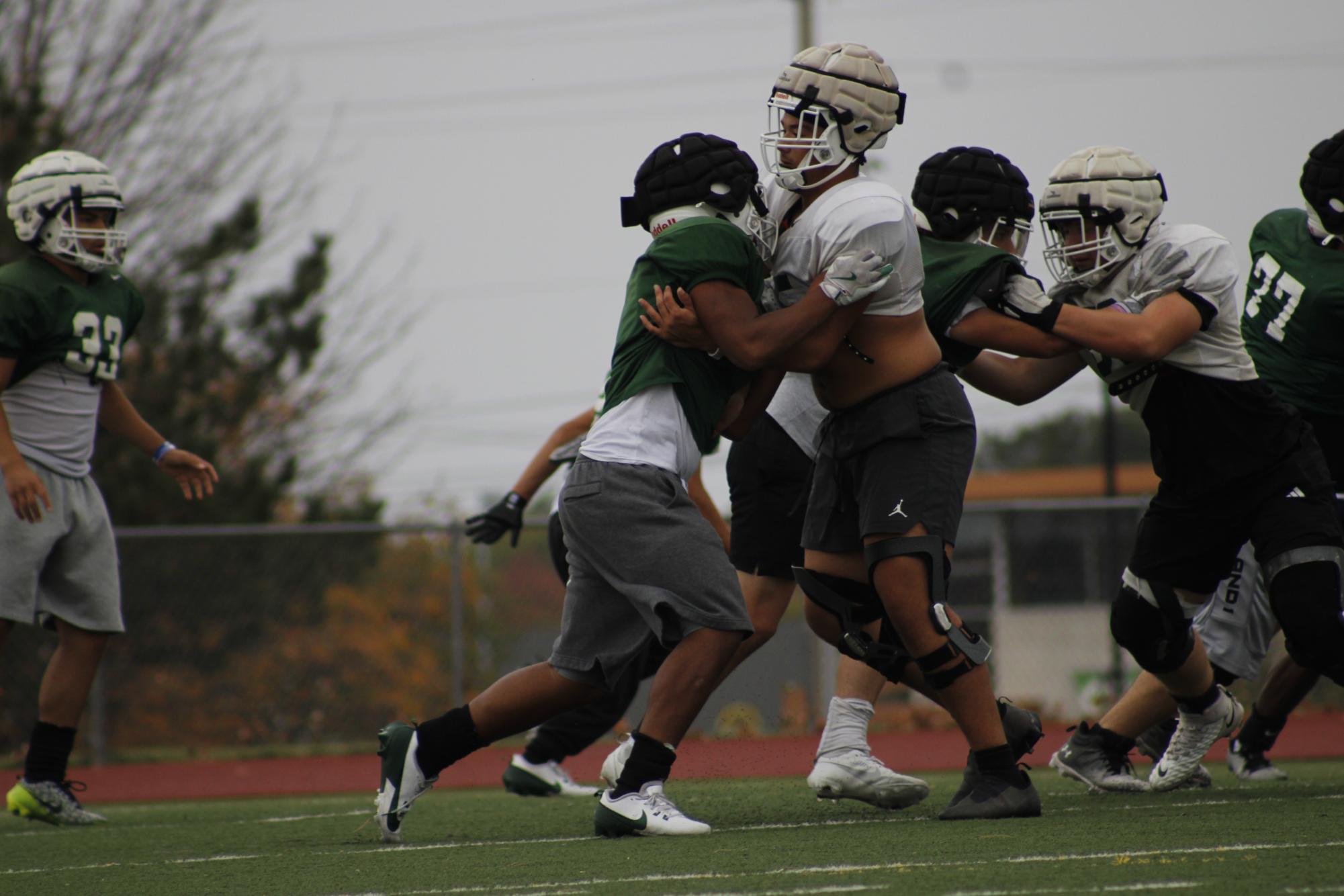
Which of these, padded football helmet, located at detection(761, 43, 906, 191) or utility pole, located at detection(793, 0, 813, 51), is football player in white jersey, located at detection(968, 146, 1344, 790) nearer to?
padded football helmet, located at detection(761, 43, 906, 191)

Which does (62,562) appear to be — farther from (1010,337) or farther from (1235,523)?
(1235,523)

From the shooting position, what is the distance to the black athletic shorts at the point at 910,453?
4.27 m

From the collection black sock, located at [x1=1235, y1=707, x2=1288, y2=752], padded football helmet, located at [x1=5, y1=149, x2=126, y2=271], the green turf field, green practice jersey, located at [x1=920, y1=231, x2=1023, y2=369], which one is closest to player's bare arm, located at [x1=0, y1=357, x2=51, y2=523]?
padded football helmet, located at [x1=5, y1=149, x2=126, y2=271]

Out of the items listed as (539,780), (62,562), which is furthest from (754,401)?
(62,562)

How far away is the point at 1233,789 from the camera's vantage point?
5195mm

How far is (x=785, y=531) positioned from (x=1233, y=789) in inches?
65.4

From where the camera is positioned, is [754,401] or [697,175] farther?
[754,401]

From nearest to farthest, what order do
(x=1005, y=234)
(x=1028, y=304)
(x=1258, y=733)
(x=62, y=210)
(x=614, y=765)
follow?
(x=1028, y=304)
(x=1005, y=234)
(x=614, y=765)
(x=62, y=210)
(x=1258, y=733)

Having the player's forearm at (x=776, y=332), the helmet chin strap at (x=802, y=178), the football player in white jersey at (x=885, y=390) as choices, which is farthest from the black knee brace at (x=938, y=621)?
the helmet chin strap at (x=802, y=178)

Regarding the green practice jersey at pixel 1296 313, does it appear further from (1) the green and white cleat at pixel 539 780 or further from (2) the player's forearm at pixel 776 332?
(1) the green and white cleat at pixel 539 780

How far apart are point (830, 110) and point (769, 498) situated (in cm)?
151

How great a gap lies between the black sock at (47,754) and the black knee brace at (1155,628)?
3.53 meters

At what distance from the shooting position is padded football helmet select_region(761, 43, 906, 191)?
435 cm

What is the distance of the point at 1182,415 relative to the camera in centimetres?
471
